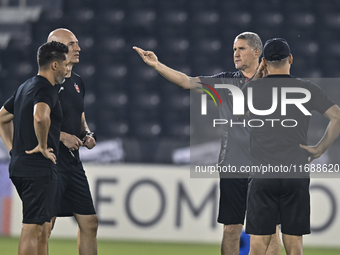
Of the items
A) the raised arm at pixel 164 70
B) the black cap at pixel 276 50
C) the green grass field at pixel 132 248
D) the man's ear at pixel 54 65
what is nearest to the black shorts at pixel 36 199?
the man's ear at pixel 54 65

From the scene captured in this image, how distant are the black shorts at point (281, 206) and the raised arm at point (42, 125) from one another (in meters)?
1.42

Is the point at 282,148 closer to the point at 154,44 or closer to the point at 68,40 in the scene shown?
the point at 68,40

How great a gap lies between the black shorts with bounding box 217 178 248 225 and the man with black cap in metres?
0.58

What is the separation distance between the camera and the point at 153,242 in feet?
21.7

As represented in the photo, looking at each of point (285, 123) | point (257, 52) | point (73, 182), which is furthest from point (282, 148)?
point (73, 182)

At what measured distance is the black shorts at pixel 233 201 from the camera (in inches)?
167

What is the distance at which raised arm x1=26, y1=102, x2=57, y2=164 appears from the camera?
11.4ft

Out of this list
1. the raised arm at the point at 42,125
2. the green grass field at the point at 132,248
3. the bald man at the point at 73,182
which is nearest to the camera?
the raised arm at the point at 42,125

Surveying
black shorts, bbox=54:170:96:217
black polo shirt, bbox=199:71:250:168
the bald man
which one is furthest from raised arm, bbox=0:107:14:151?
black polo shirt, bbox=199:71:250:168

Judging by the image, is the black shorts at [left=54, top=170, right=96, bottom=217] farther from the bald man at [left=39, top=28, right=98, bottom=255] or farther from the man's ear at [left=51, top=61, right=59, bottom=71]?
the man's ear at [left=51, top=61, right=59, bottom=71]

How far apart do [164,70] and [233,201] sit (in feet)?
3.83

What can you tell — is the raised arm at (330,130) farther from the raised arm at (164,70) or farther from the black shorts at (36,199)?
the black shorts at (36,199)

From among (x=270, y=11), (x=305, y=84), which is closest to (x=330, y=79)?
(x=270, y=11)

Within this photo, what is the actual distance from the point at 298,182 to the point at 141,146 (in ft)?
12.6
